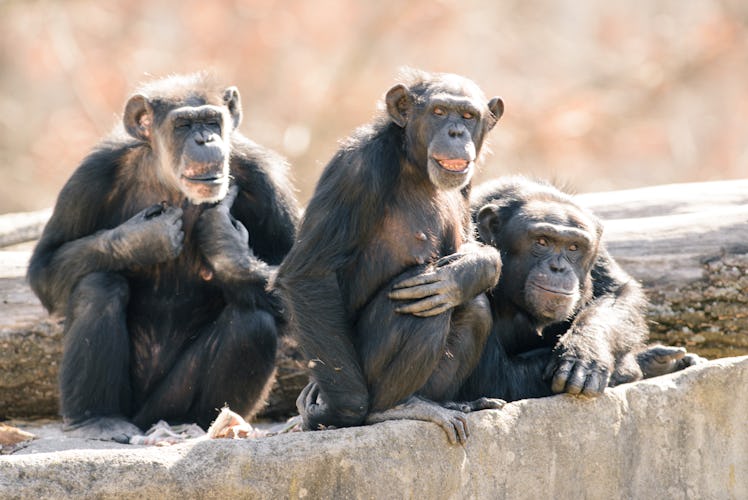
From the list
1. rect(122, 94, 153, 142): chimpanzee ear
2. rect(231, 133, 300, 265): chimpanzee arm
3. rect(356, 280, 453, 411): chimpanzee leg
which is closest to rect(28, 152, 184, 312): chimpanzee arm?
rect(122, 94, 153, 142): chimpanzee ear

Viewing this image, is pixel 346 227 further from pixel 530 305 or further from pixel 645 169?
pixel 645 169

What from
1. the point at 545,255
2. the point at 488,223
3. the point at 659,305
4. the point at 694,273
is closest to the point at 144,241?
the point at 488,223

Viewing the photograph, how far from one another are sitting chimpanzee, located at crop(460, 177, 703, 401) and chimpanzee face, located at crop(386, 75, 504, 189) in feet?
2.07

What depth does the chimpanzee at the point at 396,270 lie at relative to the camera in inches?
209

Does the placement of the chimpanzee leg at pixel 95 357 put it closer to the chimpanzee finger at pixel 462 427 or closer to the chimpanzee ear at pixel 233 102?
the chimpanzee ear at pixel 233 102

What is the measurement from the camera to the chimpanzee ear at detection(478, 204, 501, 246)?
638cm

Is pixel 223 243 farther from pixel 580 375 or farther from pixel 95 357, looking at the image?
pixel 580 375

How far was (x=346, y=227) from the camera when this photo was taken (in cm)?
539

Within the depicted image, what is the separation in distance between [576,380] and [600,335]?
541 millimetres

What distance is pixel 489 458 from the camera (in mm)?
5160

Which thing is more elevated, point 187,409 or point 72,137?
point 72,137

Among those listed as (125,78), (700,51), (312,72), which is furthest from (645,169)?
(125,78)

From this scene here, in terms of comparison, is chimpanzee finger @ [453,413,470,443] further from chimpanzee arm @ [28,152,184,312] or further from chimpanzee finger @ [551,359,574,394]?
chimpanzee arm @ [28,152,184,312]

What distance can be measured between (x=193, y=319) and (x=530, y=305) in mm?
2202
